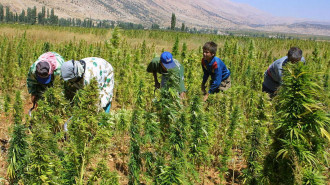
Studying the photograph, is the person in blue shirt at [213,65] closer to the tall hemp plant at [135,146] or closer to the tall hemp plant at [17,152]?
the tall hemp plant at [135,146]

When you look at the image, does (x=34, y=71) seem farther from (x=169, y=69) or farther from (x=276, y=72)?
(x=276, y=72)

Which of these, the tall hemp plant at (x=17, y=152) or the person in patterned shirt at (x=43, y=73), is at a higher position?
the person in patterned shirt at (x=43, y=73)

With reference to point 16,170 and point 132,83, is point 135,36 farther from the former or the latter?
point 16,170

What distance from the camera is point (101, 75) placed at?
11.5ft

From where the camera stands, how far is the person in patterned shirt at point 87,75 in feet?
9.89

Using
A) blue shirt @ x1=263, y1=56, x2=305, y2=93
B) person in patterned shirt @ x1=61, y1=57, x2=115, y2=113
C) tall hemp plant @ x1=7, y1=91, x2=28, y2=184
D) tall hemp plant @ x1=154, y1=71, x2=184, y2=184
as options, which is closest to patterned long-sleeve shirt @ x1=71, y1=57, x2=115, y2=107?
person in patterned shirt @ x1=61, y1=57, x2=115, y2=113

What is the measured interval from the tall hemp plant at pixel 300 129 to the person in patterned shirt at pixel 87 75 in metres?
1.92

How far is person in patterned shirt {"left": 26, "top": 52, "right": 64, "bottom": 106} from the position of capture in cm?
309

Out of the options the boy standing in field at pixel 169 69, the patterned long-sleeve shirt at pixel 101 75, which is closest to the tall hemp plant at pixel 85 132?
the boy standing in field at pixel 169 69

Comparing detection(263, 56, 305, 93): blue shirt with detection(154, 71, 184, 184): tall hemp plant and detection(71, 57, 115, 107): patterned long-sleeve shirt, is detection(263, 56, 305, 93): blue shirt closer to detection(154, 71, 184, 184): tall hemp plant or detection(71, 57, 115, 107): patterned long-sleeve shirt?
detection(154, 71, 184, 184): tall hemp plant

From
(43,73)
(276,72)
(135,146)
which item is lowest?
(135,146)

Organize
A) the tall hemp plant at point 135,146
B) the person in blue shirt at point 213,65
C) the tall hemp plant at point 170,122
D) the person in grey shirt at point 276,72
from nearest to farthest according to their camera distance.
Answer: the tall hemp plant at point 170,122 → the tall hemp plant at point 135,146 → the person in grey shirt at point 276,72 → the person in blue shirt at point 213,65

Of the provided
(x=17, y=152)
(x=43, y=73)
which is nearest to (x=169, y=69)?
(x=17, y=152)

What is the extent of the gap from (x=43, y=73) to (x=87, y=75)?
0.51 m
